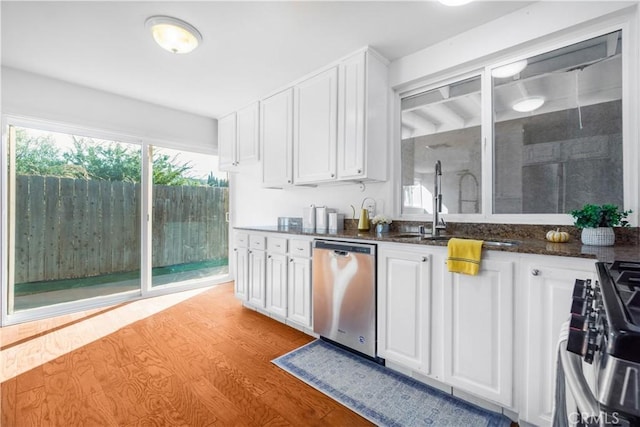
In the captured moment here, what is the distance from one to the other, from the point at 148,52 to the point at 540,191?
11.1ft

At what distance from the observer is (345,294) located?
7.21 feet

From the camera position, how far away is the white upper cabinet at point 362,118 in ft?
7.95

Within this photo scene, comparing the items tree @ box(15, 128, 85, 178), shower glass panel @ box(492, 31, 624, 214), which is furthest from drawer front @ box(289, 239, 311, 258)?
tree @ box(15, 128, 85, 178)

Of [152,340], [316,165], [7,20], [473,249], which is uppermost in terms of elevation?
[7,20]

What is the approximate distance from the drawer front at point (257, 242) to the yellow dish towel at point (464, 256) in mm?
1842

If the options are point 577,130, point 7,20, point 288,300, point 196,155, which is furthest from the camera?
point 196,155

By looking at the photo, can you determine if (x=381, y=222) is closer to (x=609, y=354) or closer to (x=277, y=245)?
(x=277, y=245)

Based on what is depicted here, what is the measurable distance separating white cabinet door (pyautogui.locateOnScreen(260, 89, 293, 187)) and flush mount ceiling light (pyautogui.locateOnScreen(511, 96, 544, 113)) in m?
2.03

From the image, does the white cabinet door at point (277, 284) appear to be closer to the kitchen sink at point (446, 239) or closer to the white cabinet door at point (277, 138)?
the white cabinet door at point (277, 138)

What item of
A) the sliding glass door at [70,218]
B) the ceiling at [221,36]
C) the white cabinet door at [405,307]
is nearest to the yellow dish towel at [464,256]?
the white cabinet door at [405,307]

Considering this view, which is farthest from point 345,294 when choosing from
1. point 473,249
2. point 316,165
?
point 316,165

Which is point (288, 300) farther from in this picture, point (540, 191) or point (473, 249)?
point (540, 191)

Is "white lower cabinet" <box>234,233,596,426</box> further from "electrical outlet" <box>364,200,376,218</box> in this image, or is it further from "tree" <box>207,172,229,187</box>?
"tree" <box>207,172,229,187</box>

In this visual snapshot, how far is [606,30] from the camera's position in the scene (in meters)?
1.76
